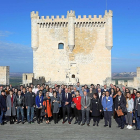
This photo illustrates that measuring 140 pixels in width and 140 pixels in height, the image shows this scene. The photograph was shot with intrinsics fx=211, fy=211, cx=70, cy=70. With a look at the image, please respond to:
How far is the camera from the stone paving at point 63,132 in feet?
23.7

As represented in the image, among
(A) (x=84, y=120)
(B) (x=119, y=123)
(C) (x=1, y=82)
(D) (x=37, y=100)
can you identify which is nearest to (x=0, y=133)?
(D) (x=37, y=100)

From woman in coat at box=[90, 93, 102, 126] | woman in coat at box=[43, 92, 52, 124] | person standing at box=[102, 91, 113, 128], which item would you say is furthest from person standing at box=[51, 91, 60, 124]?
person standing at box=[102, 91, 113, 128]

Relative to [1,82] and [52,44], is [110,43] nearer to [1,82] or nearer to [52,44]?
[52,44]

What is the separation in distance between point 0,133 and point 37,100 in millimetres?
2288

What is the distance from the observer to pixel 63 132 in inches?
310

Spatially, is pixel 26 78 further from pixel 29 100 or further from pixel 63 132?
pixel 63 132

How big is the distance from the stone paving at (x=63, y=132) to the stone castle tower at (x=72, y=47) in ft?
57.9

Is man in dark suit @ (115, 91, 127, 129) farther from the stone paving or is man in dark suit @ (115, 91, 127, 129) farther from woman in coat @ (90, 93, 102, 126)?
woman in coat @ (90, 93, 102, 126)

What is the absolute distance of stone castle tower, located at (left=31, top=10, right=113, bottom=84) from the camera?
2653cm

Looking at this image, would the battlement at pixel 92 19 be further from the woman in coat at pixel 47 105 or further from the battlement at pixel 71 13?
the woman in coat at pixel 47 105

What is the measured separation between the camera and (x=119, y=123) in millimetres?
8828

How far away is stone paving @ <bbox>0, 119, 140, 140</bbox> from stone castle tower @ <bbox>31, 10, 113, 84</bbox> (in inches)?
695

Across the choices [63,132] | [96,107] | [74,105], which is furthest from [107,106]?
[63,132]

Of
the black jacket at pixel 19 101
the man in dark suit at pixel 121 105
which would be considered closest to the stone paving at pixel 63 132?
the man in dark suit at pixel 121 105
